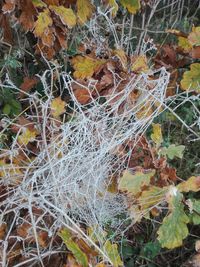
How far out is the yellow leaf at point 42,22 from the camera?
1.79 metres

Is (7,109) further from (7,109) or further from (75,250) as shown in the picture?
(75,250)

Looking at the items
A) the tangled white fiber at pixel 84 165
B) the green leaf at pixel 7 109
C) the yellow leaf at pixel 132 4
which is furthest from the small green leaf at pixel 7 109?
the yellow leaf at pixel 132 4

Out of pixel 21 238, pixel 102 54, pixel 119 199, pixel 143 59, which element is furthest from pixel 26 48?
pixel 21 238

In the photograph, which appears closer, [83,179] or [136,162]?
[83,179]

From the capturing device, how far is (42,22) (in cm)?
180

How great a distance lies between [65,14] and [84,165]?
0.52 m

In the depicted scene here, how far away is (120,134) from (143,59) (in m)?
0.32

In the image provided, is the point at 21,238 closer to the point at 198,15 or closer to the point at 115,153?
the point at 115,153

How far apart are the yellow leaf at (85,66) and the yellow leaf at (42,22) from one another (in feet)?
0.67

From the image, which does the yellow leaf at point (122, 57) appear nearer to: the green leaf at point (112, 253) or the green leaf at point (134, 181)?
the green leaf at point (134, 181)

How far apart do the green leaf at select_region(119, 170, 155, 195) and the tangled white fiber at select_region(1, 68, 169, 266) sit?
3.0 inches

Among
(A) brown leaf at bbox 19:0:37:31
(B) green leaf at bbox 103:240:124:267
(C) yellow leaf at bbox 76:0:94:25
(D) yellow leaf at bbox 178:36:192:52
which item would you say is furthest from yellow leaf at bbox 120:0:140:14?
(B) green leaf at bbox 103:240:124:267

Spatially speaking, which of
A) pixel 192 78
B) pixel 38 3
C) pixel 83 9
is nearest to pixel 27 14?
pixel 38 3

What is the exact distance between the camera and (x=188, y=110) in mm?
2434
